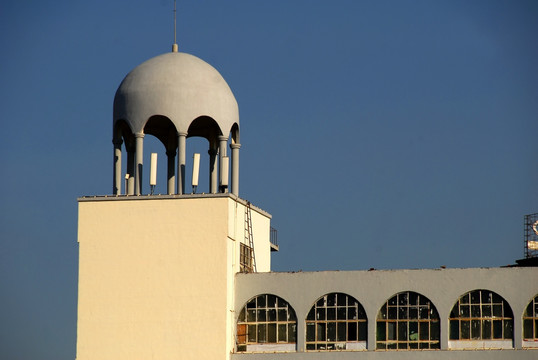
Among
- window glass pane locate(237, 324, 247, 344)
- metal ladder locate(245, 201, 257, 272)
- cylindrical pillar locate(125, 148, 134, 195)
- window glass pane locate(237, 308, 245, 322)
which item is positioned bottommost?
window glass pane locate(237, 324, 247, 344)

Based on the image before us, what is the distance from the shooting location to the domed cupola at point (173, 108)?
7850cm

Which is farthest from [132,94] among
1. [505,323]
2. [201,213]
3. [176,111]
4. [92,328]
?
[505,323]

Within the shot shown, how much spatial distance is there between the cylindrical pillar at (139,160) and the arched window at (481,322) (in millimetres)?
17216

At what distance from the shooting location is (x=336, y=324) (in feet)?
250

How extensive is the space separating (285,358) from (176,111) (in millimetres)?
13861

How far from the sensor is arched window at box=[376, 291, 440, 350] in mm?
75188

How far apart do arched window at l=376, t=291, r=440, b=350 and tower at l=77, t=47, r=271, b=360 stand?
7.60m

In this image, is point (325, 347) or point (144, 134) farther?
point (144, 134)

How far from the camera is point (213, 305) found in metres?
75.6

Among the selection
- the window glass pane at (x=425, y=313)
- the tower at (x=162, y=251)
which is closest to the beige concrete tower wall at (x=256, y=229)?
the tower at (x=162, y=251)

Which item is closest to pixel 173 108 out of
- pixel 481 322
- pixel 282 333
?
pixel 282 333

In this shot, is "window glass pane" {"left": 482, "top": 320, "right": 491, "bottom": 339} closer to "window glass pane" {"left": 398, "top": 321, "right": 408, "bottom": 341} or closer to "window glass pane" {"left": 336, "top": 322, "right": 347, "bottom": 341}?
"window glass pane" {"left": 398, "top": 321, "right": 408, "bottom": 341}

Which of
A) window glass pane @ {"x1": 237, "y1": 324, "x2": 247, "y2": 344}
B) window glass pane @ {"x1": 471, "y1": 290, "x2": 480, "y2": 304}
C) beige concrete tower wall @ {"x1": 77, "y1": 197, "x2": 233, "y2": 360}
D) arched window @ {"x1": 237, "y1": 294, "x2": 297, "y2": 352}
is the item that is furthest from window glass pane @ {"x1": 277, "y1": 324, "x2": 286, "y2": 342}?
window glass pane @ {"x1": 471, "y1": 290, "x2": 480, "y2": 304}

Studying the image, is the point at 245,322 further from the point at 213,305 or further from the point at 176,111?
the point at 176,111
